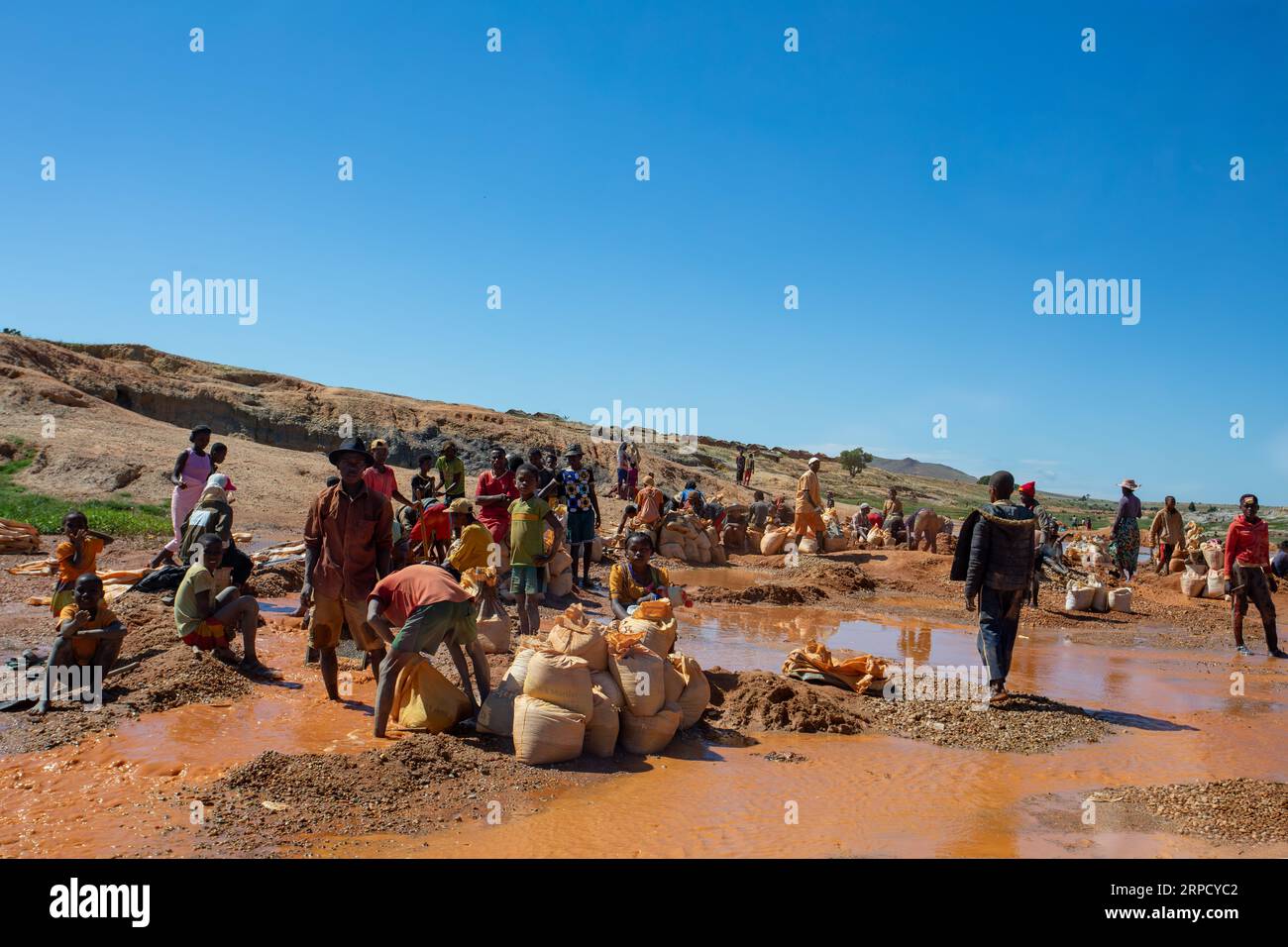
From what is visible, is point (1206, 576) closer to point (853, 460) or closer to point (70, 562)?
point (70, 562)

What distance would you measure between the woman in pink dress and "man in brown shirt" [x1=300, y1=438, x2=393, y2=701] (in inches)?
141

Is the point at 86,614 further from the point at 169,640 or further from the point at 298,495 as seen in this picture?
the point at 298,495

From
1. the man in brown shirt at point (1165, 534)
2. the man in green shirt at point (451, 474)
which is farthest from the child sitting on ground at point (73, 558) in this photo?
the man in brown shirt at point (1165, 534)

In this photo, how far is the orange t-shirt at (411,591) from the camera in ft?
17.4

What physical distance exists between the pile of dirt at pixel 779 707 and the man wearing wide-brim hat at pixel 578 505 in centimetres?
500

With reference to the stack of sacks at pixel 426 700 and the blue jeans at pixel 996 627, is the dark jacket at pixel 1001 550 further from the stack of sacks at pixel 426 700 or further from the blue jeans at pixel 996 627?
the stack of sacks at pixel 426 700

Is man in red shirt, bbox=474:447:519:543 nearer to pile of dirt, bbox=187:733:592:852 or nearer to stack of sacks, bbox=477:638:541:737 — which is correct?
stack of sacks, bbox=477:638:541:737

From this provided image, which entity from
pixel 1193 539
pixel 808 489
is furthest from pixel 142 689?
pixel 1193 539

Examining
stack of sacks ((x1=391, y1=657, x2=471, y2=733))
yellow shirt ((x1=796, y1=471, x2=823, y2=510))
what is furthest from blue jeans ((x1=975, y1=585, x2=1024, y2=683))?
yellow shirt ((x1=796, y1=471, x2=823, y2=510))

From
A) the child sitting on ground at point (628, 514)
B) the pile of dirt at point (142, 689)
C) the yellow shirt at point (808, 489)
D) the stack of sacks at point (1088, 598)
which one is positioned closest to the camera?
the pile of dirt at point (142, 689)

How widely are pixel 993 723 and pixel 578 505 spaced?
20.9 feet
